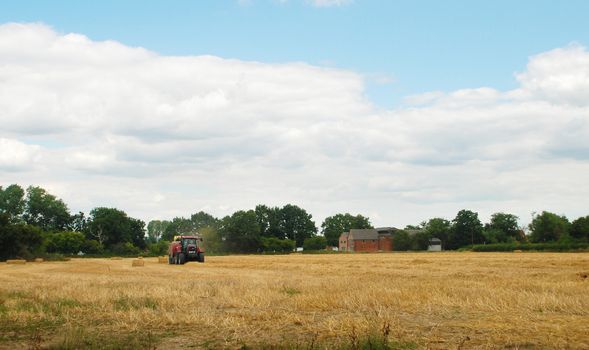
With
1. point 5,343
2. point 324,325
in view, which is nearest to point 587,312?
point 324,325

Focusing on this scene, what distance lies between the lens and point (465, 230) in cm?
13512

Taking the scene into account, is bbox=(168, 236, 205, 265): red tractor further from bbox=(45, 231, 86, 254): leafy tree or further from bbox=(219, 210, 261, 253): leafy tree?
bbox=(219, 210, 261, 253): leafy tree

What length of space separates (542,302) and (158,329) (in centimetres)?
857

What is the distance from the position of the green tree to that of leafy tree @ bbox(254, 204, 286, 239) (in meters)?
50.8

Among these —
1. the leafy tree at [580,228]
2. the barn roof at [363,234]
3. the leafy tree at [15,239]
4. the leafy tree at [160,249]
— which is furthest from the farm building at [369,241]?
the leafy tree at [15,239]

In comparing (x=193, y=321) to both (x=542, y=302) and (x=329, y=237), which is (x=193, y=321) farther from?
(x=329, y=237)

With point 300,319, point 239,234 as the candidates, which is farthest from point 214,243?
point 300,319

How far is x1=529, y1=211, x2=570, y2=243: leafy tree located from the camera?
117625 mm

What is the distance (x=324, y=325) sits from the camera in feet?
35.7

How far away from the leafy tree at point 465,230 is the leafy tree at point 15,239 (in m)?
95.5

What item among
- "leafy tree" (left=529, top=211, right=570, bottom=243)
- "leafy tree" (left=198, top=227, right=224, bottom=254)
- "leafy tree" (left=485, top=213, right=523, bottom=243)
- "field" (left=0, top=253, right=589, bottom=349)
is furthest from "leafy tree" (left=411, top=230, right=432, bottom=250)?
"field" (left=0, top=253, right=589, bottom=349)

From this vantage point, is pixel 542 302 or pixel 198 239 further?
pixel 198 239

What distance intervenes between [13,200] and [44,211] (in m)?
8.04

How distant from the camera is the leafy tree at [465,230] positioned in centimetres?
13325
